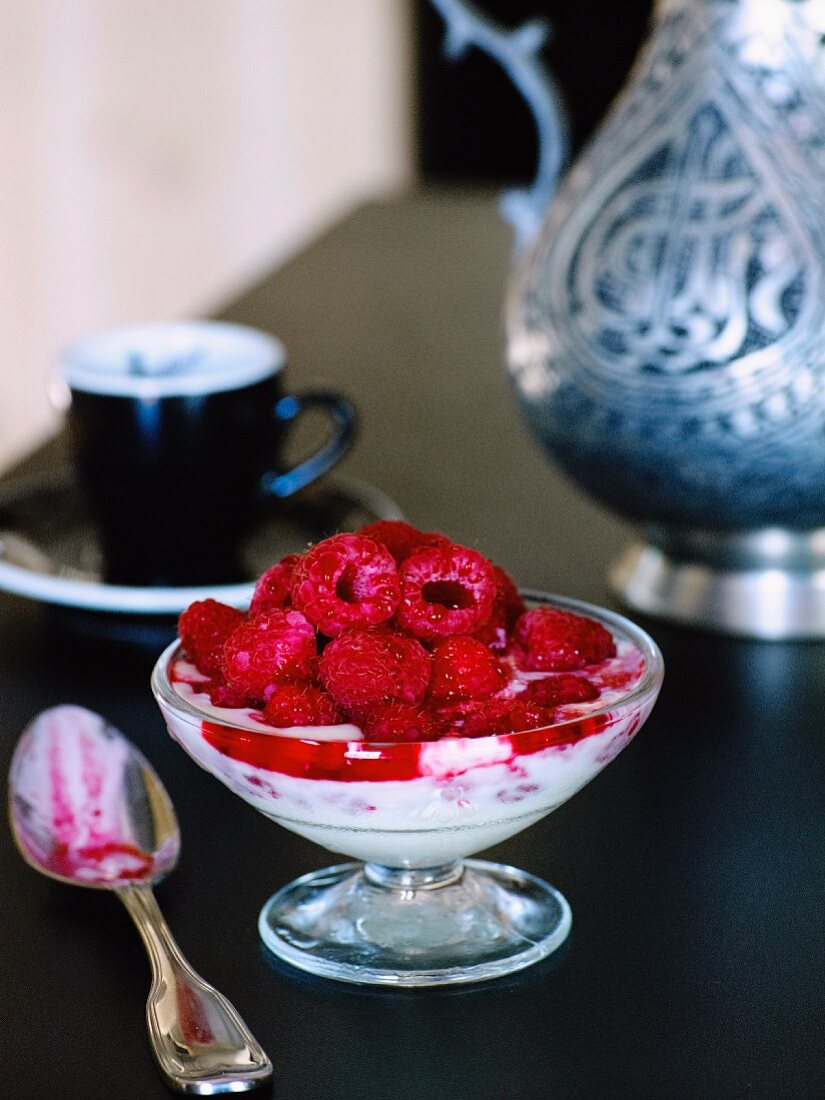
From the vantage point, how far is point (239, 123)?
3.03 m

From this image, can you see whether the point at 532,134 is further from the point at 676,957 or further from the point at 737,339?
the point at 676,957

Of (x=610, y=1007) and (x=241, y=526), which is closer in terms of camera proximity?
(x=610, y=1007)

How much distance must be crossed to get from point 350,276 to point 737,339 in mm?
808

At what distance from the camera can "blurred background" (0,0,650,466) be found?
8.47 feet

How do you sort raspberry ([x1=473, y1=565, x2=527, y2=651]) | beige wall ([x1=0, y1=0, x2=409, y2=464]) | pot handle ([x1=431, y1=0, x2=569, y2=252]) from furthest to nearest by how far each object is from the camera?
beige wall ([x1=0, y1=0, x2=409, y2=464]) < pot handle ([x1=431, y1=0, x2=569, y2=252]) < raspberry ([x1=473, y1=565, x2=527, y2=651])

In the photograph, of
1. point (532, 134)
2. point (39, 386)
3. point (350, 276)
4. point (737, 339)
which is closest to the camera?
point (737, 339)

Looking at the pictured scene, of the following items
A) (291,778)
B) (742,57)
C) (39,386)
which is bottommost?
(39,386)

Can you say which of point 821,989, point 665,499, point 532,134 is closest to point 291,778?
point 821,989

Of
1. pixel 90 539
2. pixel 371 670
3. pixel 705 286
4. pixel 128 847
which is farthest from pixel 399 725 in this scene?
pixel 90 539

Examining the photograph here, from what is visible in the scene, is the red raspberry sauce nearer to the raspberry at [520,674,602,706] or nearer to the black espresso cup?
the raspberry at [520,674,602,706]

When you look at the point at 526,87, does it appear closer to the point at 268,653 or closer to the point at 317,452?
the point at 317,452

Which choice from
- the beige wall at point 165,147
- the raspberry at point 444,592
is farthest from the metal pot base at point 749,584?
the beige wall at point 165,147

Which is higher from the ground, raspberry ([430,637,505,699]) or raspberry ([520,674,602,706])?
raspberry ([430,637,505,699])

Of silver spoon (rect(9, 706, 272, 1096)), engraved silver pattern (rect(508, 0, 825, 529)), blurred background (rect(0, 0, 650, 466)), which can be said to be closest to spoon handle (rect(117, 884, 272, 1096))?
silver spoon (rect(9, 706, 272, 1096))
